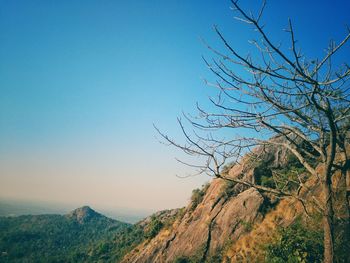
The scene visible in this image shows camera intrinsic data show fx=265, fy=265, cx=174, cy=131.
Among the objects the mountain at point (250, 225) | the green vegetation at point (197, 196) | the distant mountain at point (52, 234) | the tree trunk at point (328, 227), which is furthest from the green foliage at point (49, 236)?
the tree trunk at point (328, 227)

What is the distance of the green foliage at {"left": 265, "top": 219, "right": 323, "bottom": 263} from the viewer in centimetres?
1076

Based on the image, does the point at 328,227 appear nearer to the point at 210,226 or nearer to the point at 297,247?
the point at 297,247

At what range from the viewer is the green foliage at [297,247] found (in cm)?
1076

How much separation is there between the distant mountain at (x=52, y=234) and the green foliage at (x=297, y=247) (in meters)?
90.7

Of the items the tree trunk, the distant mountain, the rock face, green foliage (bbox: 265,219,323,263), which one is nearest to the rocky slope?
the rock face

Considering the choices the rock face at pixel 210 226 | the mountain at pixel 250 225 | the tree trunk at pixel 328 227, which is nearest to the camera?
the tree trunk at pixel 328 227

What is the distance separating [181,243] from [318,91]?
1929 cm

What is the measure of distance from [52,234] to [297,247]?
16006 cm

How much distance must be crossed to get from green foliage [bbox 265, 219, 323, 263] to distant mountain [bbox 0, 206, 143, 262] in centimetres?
9066

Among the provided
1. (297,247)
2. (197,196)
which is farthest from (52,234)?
(297,247)

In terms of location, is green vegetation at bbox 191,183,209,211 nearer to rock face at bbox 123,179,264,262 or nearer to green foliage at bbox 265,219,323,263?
rock face at bbox 123,179,264,262

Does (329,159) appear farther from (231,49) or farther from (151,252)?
(151,252)

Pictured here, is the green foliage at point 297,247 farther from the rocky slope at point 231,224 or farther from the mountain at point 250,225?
the rocky slope at point 231,224

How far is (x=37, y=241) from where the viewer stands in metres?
136
